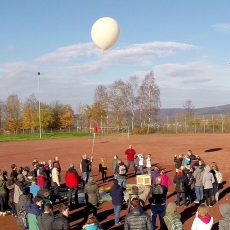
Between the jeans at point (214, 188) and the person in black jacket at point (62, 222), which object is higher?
the person in black jacket at point (62, 222)

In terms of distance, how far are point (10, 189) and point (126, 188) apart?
16.2 feet

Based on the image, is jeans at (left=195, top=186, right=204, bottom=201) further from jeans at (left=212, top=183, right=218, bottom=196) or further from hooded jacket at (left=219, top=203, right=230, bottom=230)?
hooded jacket at (left=219, top=203, right=230, bottom=230)

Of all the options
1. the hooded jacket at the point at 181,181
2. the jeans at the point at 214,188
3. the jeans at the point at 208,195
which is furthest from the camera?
the jeans at the point at 214,188

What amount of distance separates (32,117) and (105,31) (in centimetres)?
7521

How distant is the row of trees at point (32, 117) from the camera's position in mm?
89062

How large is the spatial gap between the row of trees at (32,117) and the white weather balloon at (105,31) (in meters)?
72.5

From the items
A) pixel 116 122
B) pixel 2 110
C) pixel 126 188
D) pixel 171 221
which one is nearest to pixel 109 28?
pixel 126 188

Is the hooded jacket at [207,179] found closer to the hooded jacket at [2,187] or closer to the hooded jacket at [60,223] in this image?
the hooded jacket at [2,187]

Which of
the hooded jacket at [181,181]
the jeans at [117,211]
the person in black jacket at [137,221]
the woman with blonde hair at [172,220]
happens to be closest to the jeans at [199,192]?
the hooded jacket at [181,181]

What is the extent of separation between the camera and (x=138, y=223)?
8227mm

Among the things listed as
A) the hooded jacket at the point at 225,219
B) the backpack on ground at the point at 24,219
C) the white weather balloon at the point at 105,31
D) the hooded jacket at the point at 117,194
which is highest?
the white weather balloon at the point at 105,31

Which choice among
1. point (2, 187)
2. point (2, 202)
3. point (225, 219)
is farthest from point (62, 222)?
point (2, 202)

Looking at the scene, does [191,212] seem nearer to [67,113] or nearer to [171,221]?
[171,221]

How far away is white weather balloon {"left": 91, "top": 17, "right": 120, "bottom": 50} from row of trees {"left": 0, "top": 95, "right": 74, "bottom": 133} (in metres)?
72.5
